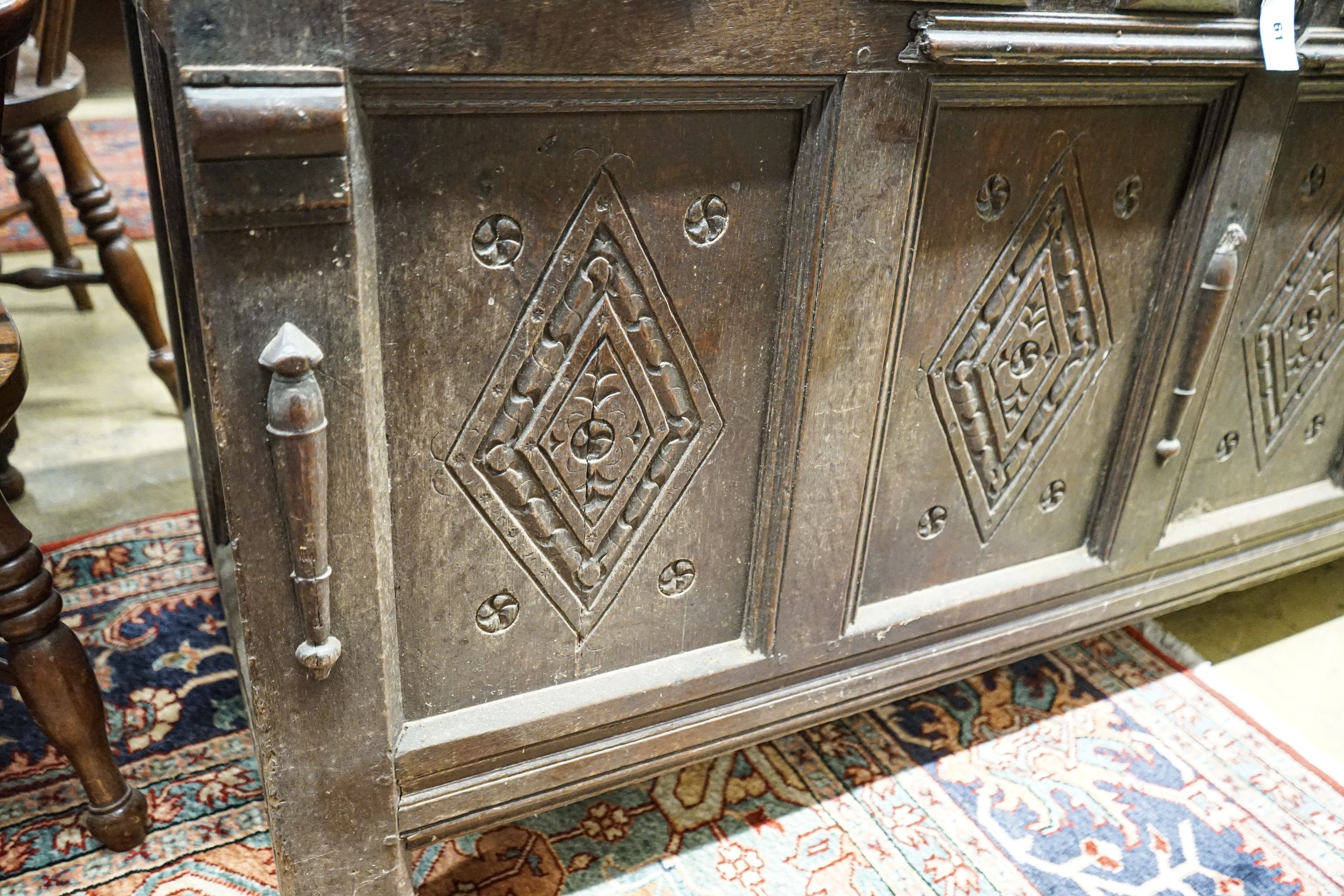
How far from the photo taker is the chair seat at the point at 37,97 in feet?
5.77

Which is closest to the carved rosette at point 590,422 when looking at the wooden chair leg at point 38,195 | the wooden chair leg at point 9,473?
the wooden chair leg at point 9,473

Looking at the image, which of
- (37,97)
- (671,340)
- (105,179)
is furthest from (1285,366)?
(105,179)

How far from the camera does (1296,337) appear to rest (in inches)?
58.6

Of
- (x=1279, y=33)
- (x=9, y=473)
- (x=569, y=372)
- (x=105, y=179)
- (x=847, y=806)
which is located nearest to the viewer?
(x=569, y=372)

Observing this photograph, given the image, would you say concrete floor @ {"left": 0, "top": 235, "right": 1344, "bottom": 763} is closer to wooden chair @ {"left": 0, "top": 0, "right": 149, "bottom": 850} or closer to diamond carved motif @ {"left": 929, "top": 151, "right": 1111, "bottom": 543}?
diamond carved motif @ {"left": 929, "top": 151, "right": 1111, "bottom": 543}

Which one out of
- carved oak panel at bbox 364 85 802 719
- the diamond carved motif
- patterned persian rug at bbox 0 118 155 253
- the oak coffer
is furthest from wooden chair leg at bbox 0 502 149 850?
patterned persian rug at bbox 0 118 155 253

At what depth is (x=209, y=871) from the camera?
4.15 ft

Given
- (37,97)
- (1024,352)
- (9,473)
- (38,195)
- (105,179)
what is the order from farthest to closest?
1. (105,179)
2. (38,195)
3. (9,473)
4. (37,97)
5. (1024,352)

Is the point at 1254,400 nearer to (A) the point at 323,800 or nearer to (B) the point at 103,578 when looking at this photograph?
(A) the point at 323,800

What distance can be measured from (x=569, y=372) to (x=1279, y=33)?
869mm

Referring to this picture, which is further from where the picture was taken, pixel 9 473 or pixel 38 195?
pixel 38 195

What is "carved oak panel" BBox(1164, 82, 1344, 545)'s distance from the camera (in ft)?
4.36

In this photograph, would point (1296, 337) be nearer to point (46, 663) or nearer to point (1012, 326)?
point (1012, 326)

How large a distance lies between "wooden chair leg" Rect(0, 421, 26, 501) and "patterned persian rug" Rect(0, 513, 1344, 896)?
48cm
